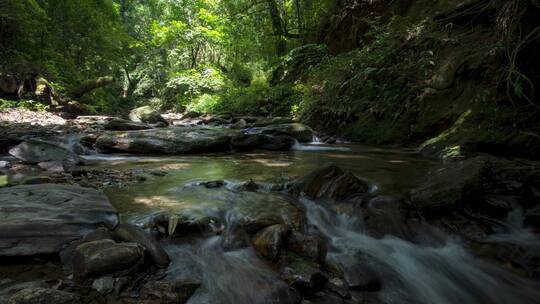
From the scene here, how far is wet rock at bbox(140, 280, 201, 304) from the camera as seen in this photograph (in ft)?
7.13

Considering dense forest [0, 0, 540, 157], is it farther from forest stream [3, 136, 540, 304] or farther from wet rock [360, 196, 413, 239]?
forest stream [3, 136, 540, 304]

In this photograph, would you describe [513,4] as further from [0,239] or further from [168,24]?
[168,24]

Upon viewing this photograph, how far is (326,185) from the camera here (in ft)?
13.6

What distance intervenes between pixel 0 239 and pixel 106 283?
983 millimetres

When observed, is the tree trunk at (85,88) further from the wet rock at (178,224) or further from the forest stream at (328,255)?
the wet rock at (178,224)

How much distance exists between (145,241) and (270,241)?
1.03 m

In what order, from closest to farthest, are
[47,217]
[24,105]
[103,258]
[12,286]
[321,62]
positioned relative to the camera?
[12,286]
[103,258]
[47,217]
[24,105]
[321,62]

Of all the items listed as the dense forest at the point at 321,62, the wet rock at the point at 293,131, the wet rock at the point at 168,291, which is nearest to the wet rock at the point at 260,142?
the wet rock at the point at 293,131

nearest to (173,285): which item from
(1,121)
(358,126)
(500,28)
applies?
(500,28)

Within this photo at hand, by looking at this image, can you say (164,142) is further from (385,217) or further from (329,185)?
(385,217)

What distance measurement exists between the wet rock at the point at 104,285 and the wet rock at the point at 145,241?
14.8 inches

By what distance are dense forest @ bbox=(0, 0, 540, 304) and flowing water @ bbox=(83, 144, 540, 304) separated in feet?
0.05

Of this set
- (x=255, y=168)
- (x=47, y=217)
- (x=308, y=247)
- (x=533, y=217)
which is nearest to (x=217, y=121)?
(x=255, y=168)

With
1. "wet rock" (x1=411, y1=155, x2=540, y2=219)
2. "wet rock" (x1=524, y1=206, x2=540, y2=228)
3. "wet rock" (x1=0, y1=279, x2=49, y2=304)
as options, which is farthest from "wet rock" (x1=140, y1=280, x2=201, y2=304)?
"wet rock" (x1=524, y1=206, x2=540, y2=228)
